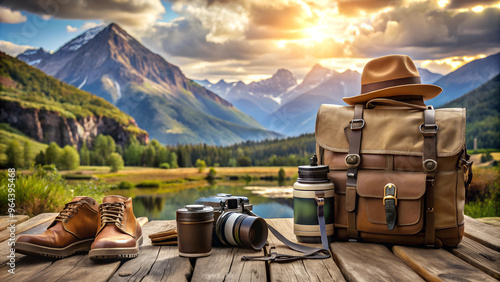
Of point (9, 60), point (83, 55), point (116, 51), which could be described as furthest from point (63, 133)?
point (116, 51)

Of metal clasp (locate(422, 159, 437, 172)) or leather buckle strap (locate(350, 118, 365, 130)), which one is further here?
leather buckle strap (locate(350, 118, 365, 130))

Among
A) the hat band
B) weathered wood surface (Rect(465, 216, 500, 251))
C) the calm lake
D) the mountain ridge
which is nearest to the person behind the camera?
weathered wood surface (Rect(465, 216, 500, 251))

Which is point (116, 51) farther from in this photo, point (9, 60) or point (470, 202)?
point (470, 202)

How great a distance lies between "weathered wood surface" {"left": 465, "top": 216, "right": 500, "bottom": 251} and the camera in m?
2.62

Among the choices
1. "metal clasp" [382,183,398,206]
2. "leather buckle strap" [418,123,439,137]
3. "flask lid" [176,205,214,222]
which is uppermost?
"leather buckle strap" [418,123,439,137]

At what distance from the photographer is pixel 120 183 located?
14.5 metres

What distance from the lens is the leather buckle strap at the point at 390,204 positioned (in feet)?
8.14

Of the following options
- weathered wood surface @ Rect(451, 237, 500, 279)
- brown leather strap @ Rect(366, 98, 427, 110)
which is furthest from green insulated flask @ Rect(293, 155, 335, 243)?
weathered wood surface @ Rect(451, 237, 500, 279)

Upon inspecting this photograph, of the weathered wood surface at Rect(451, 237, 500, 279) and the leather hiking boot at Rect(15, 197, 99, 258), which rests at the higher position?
the leather hiking boot at Rect(15, 197, 99, 258)

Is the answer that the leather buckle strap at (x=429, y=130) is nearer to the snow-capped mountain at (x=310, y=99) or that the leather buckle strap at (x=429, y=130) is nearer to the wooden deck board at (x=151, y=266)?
the wooden deck board at (x=151, y=266)

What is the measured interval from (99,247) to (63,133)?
17.8 meters

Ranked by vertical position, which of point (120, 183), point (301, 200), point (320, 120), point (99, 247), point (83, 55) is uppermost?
point (83, 55)

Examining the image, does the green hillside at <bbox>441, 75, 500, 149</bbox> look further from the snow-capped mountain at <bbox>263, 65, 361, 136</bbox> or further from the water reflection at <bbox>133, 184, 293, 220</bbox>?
the snow-capped mountain at <bbox>263, 65, 361, 136</bbox>

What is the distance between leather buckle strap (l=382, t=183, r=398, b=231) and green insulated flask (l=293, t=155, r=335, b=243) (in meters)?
0.36
